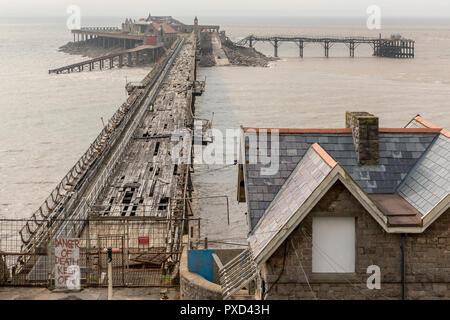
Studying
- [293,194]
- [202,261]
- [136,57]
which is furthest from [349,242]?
[136,57]

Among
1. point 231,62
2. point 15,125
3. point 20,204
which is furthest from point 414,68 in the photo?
point 20,204

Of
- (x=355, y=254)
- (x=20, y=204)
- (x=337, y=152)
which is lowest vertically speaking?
(x=20, y=204)

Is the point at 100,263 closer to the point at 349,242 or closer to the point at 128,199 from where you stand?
the point at 349,242

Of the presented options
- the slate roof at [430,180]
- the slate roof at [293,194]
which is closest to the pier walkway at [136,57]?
the slate roof at [293,194]

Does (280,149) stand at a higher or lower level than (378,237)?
higher

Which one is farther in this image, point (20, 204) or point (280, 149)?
point (20, 204)

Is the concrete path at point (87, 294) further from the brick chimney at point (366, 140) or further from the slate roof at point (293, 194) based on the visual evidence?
the brick chimney at point (366, 140)

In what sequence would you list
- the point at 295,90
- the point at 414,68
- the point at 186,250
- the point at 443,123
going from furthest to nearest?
the point at 414,68 → the point at 295,90 → the point at 443,123 → the point at 186,250

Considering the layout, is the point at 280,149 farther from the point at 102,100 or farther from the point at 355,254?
the point at 102,100
